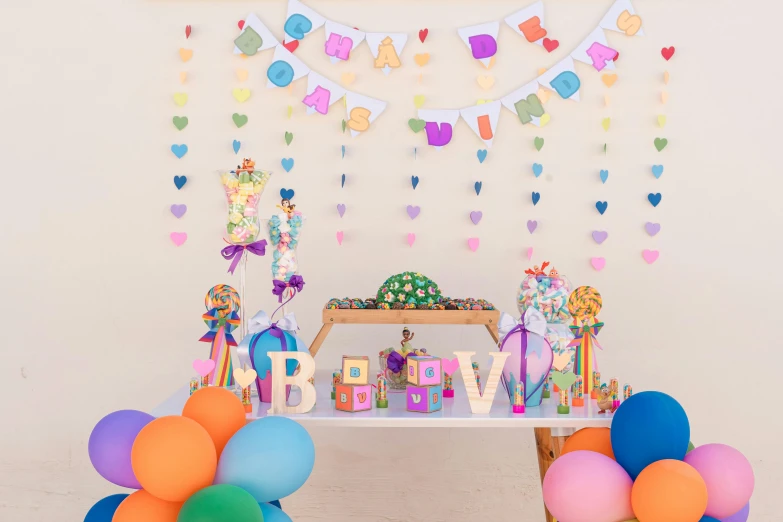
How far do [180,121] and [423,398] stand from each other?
1469mm

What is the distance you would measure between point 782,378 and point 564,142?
3.93 feet

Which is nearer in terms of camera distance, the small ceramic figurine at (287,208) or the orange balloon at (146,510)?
the orange balloon at (146,510)

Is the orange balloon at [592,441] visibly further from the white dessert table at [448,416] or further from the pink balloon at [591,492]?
the pink balloon at [591,492]

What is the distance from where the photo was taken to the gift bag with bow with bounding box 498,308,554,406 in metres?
1.98

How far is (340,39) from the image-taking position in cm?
274

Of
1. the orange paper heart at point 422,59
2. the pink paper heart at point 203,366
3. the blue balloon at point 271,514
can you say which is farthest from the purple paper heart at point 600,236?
the blue balloon at point 271,514

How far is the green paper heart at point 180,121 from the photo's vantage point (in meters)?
2.73

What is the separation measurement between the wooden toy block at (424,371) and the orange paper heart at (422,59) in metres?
1.26

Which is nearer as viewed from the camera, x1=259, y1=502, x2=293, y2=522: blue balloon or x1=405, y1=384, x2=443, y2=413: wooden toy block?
x1=259, y1=502, x2=293, y2=522: blue balloon

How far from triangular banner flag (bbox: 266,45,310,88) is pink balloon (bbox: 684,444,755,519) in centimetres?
187

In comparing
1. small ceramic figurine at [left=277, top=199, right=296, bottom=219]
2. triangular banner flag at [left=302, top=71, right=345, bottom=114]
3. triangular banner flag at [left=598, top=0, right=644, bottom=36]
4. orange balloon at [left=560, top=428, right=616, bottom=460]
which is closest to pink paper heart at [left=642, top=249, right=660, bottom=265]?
triangular banner flag at [left=598, top=0, right=644, bottom=36]

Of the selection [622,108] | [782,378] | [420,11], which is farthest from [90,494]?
[782,378]

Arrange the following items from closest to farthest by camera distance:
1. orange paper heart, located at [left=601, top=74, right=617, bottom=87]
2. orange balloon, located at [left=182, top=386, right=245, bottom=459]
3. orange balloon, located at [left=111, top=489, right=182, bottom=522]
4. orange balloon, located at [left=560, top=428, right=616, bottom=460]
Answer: orange balloon, located at [left=111, top=489, right=182, bottom=522] < orange balloon, located at [left=182, top=386, right=245, bottom=459] < orange balloon, located at [left=560, top=428, right=616, bottom=460] < orange paper heart, located at [left=601, top=74, right=617, bottom=87]

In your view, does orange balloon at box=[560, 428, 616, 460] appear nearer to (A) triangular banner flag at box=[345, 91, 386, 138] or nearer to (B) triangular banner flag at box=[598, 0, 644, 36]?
(A) triangular banner flag at box=[345, 91, 386, 138]
